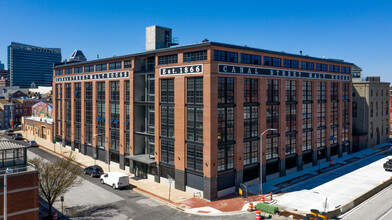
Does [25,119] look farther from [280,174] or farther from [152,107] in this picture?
[280,174]

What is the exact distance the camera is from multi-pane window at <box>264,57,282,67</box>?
4481 cm

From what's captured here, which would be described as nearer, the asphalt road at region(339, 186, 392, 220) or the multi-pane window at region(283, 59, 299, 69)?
the asphalt road at region(339, 186, 392, 220)

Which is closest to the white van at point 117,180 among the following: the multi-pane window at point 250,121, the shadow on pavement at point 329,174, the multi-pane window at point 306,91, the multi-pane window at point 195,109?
the multi-pane window at point 195,109

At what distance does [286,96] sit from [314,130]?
34.9 ft

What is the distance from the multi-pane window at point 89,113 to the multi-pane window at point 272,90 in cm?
3672

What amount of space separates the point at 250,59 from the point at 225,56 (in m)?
5.10

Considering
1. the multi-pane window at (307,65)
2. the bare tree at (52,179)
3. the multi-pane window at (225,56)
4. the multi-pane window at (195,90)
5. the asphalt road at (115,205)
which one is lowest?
the asphalt road at (115,205)

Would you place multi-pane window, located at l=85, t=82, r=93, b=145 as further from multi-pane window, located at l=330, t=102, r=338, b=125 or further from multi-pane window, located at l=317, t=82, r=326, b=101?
multi-pane window, located at l=330, t=102, r=338, b=125

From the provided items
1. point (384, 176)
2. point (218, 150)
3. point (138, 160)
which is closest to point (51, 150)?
point (138, 160)

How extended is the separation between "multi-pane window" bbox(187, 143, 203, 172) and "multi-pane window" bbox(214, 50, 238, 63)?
38.6 feet

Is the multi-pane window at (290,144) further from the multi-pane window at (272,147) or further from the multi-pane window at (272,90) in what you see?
the multi-pane window at (272,90)

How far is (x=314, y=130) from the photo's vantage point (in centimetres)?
5403

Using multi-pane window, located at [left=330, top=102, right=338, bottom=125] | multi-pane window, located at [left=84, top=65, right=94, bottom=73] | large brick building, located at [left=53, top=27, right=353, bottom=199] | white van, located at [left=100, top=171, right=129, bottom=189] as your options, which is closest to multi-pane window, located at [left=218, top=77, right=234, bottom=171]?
large brick building, located at [left=53, top=27, right=353, bottom=199]

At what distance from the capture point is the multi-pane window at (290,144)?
160 feet
